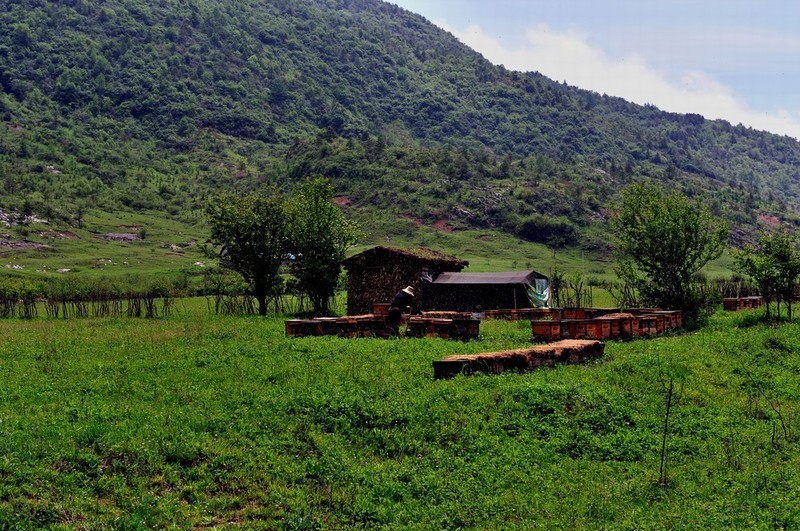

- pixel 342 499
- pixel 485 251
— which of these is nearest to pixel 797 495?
pixel 342 499

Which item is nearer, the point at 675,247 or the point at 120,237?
the point at 675,247

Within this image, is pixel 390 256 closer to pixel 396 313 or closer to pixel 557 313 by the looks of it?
pixel 557 313

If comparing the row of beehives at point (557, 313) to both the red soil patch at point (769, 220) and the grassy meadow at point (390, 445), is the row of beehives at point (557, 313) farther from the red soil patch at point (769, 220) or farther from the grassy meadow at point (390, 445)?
the red soil patch at point (769, 220)

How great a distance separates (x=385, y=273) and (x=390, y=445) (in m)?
27.8

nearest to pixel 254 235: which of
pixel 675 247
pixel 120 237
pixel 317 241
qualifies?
pixel 317 241

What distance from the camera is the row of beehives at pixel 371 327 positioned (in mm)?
19672

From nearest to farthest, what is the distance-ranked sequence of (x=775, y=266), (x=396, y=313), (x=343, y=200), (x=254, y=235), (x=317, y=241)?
1. (x=396, y=313)
2. (x=775, y=266)
3. (x=254, y=235)
4. (x=317, y=241)
5. (x=343, y=200)

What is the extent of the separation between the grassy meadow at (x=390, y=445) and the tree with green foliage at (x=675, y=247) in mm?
12082

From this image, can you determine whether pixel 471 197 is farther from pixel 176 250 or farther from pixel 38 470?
pixel 38 470

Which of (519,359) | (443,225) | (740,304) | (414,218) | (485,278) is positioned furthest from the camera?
(414,218)

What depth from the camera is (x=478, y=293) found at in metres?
36.3

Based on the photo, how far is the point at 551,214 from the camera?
5202 inches

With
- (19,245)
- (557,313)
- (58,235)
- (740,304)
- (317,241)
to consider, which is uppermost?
(58,235)

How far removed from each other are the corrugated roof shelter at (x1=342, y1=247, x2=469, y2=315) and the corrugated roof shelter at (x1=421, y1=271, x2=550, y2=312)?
0.71 m
